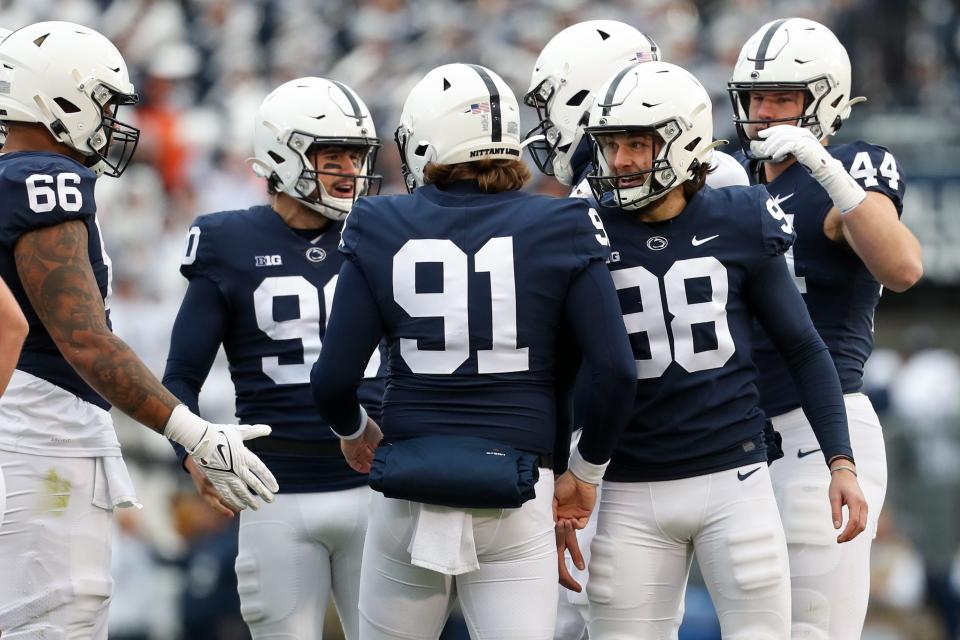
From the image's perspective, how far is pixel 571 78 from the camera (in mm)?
5477

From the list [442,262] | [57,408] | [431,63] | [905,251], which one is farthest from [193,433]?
[431,63]

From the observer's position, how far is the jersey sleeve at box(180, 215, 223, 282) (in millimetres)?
5055

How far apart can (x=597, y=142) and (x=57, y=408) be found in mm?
1723

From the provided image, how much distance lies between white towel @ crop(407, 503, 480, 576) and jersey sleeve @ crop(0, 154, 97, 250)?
4.12 feet

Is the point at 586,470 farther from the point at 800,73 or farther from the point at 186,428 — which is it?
the point at 800,73

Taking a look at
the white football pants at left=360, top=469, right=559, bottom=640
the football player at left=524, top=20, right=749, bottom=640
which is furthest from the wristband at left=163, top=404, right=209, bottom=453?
the football player at left=524, top=20, right=749, bottom=640

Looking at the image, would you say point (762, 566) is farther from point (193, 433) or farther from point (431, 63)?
point (431, 63)

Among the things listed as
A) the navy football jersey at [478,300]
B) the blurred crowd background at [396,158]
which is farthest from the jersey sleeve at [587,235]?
the blurred crowd background at [396,158]

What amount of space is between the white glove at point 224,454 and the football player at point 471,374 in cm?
30

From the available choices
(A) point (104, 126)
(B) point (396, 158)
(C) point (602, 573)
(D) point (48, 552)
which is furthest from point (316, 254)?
(B) point (396, 158)

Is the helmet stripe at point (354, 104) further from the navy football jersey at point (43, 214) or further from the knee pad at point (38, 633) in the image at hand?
the knee pad at point (38, 633)

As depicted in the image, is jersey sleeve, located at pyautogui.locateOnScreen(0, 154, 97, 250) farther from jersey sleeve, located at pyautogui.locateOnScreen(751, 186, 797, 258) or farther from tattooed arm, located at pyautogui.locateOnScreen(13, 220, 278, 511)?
jersey sleeve, located at pyautogui.locateOnScreen(751, 186, 797, 258)

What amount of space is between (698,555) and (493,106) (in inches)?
54.6

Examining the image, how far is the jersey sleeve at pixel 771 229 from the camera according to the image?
14.5 feet
